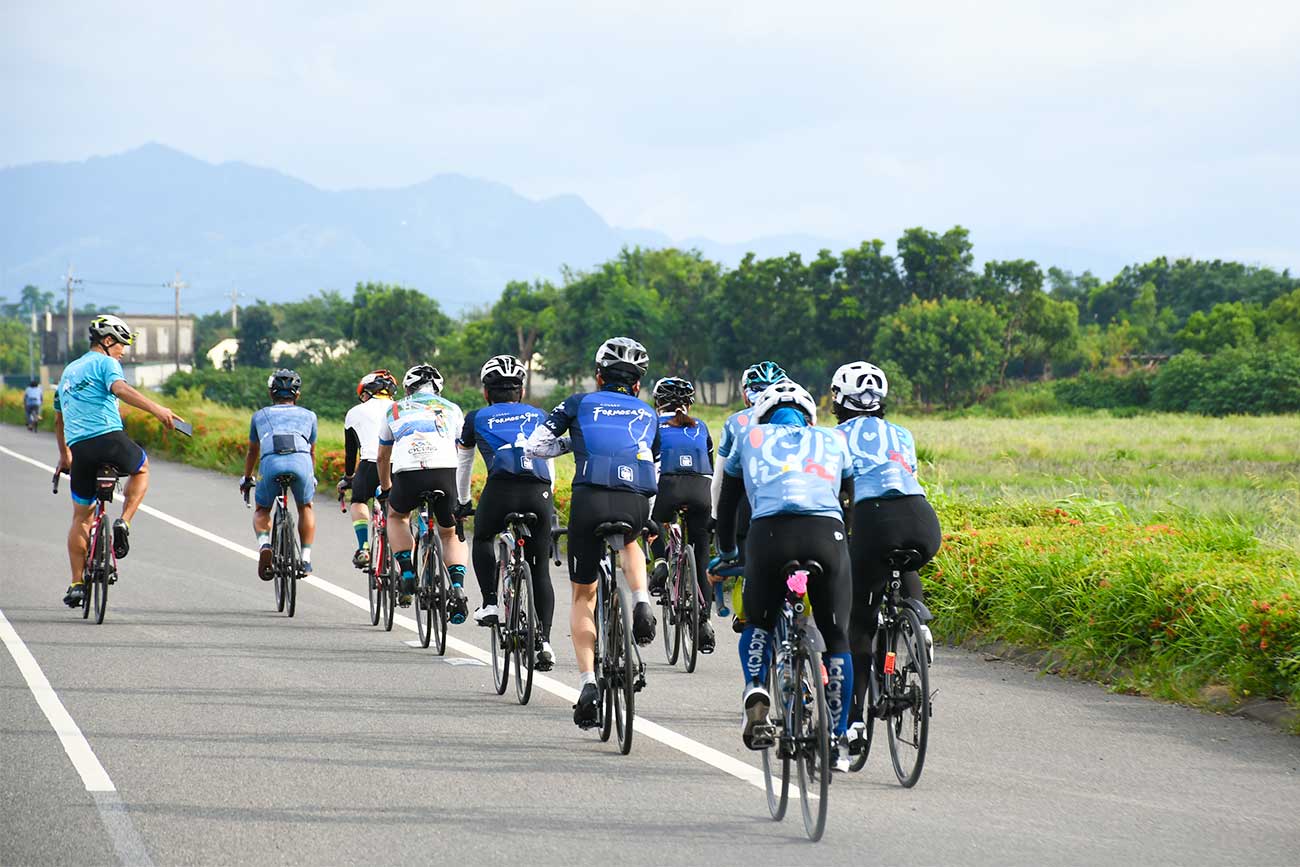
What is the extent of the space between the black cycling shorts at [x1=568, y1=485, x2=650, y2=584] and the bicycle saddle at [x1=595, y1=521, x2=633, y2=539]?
0.06ft

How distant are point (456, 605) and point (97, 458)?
329cm

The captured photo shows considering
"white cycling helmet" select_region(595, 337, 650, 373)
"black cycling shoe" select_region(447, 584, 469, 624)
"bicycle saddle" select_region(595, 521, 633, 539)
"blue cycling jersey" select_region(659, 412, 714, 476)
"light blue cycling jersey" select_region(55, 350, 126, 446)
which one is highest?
"white cycling helmet" select_region(595, 337, 650, 373)

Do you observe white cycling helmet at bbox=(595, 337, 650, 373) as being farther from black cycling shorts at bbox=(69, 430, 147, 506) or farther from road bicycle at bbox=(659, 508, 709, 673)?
black cycling shorts at bbox=(69, 430, 147, 506)

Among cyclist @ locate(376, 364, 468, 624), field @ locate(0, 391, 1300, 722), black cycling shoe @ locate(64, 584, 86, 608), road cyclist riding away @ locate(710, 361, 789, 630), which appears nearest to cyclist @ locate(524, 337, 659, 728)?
road cyclist riding away @ locate(710, 361, 789, 630)

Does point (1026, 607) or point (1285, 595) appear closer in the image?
point (1285, 595)

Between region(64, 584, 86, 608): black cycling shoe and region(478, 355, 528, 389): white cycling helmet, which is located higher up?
region(478, 355, 528, 389): white cycling helmet

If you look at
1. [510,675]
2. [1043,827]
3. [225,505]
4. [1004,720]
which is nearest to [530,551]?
[510,675]

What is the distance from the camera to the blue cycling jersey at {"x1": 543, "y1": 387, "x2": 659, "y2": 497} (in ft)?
24.8

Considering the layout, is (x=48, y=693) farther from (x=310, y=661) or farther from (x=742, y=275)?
(x=742, y=275)

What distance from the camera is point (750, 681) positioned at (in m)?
6.48

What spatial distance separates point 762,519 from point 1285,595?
4420 mm

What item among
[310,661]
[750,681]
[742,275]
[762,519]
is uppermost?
[742,275]

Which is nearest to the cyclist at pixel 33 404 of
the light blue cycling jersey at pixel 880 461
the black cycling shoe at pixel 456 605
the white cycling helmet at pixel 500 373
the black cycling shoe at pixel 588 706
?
the black cycling shoe at pixel 456 605

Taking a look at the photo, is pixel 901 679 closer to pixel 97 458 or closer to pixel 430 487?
pixel 430 487
